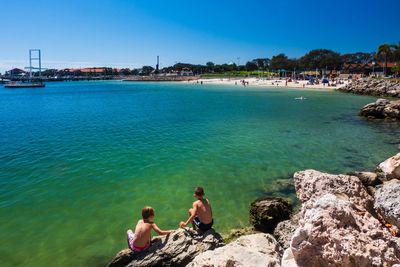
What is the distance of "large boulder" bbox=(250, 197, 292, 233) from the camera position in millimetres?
10000

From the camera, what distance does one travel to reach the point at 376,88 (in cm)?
6569

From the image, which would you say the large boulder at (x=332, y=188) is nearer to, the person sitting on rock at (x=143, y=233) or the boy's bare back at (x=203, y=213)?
the boy's bare back at (x=203, y=213)

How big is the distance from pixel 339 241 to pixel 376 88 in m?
71.6

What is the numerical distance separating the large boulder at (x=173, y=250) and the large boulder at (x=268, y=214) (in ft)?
8.22

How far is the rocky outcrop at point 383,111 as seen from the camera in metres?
33.9

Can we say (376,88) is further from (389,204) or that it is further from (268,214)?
(389,204)

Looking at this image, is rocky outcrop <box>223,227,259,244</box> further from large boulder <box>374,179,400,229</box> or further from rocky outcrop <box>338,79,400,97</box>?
rocky outcrop <box>338,79,400,97</box>

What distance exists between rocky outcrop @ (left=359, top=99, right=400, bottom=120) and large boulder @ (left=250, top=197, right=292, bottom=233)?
30053 millimetres

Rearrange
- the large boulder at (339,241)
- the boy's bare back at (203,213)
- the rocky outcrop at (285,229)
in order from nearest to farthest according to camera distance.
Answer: the large boulder at (339,241) → the boy's bare back at (203,213) → the rocky outcrop at (285,229)

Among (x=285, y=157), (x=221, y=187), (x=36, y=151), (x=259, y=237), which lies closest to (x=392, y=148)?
(x=285, y=157)

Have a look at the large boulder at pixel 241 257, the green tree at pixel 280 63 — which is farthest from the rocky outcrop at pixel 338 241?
the green tree at pixel 280 63

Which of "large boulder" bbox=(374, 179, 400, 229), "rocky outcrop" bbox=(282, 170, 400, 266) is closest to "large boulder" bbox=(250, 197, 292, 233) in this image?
"large boulder" bbox=(374, 179, 400, 229)

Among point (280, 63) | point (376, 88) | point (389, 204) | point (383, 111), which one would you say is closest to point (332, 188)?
point (389, 204)

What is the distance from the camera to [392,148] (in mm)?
21312
